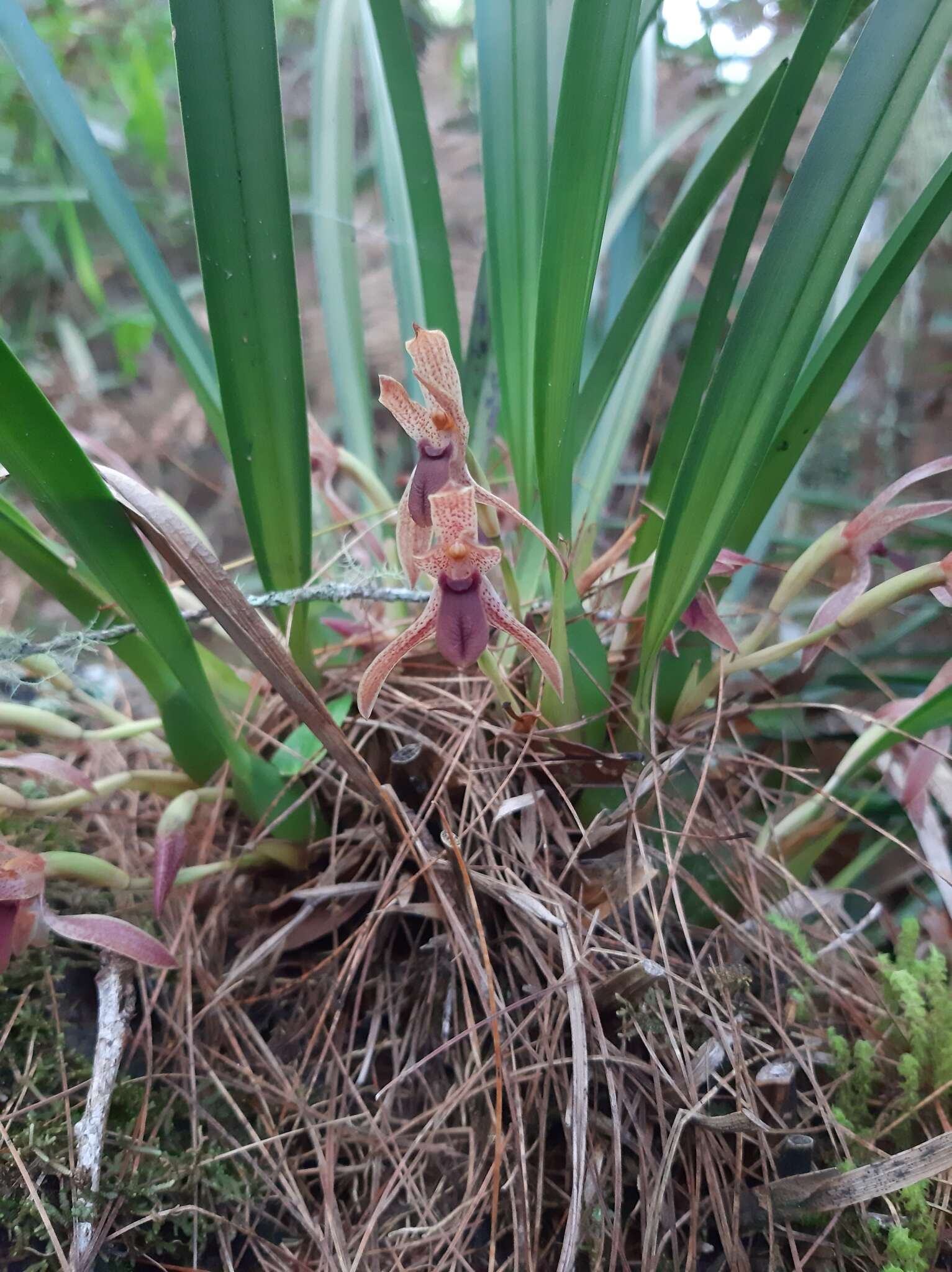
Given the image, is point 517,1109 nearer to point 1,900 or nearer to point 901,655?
point 1,900

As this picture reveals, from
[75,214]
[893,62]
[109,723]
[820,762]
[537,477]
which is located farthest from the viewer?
[75,214]

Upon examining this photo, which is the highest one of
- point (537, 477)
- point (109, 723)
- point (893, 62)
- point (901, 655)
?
point (893, 62)

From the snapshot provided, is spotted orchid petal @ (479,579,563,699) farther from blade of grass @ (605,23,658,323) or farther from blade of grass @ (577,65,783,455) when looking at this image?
blade of grass @ (605,23,658,323)

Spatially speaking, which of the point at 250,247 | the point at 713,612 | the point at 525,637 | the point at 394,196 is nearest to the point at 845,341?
the point at 713,612

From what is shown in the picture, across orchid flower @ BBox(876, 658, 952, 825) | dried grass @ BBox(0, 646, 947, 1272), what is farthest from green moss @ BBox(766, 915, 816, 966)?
orchid flower @ BBox(876, 658, 952, 825)

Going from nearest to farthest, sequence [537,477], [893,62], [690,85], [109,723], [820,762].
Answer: [893,62] < [537,477] < [109,723] < [820,762] < [690,85]

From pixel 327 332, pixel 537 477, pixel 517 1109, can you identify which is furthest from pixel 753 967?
pixel 327 332

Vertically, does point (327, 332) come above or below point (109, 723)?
above
